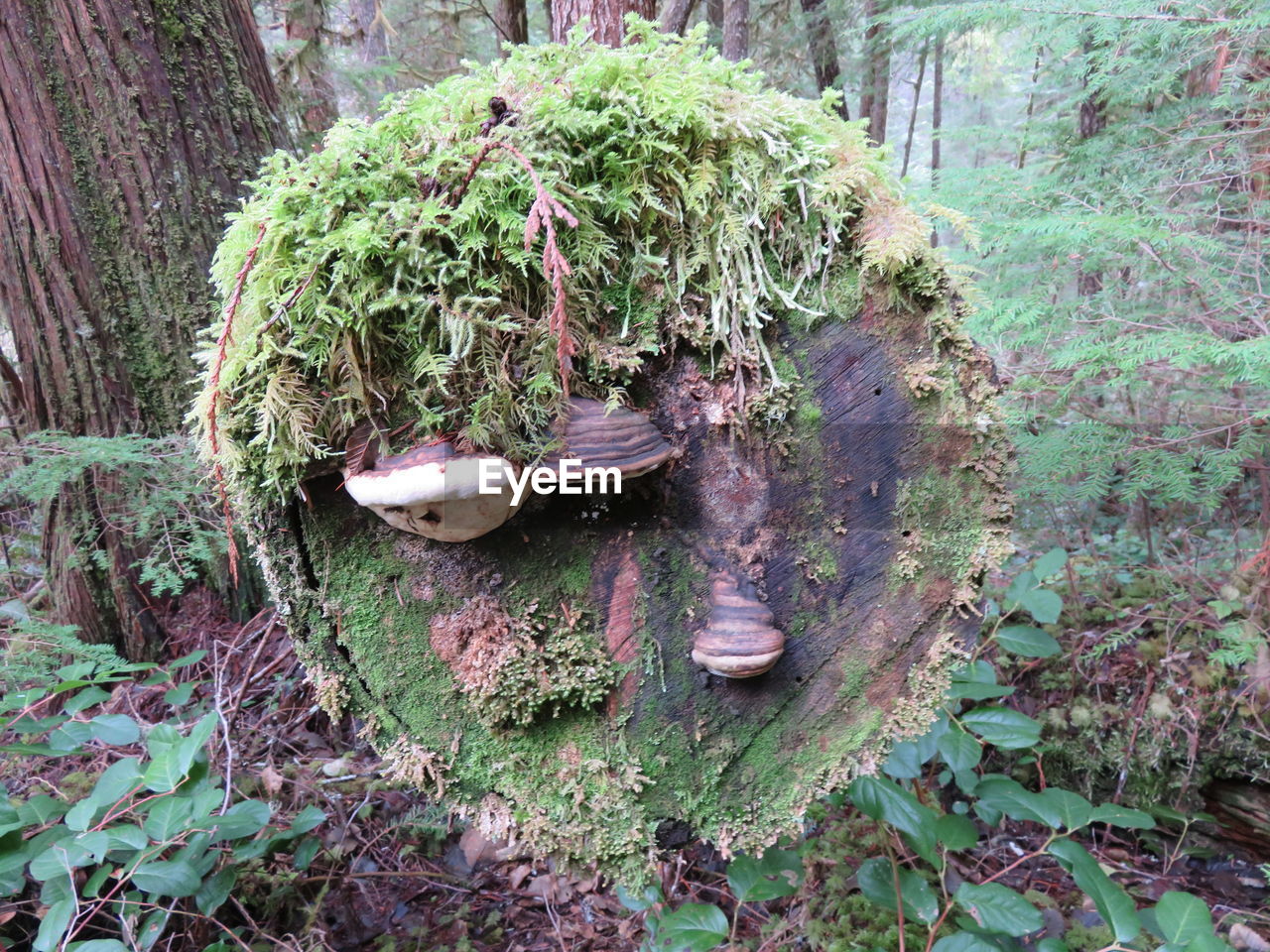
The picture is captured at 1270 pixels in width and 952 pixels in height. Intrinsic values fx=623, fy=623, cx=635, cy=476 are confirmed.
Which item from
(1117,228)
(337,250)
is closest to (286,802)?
(337,250)

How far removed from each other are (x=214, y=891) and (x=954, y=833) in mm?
2222

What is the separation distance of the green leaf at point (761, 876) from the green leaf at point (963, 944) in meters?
0.39

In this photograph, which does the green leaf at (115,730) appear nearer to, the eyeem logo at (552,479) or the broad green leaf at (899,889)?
the eyeem logo at (552,479)

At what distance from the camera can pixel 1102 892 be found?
A: 1552 millimetres

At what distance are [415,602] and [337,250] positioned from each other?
0.77m

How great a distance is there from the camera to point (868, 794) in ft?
5.71

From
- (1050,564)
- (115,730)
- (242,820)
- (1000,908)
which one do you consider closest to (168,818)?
(242,820)

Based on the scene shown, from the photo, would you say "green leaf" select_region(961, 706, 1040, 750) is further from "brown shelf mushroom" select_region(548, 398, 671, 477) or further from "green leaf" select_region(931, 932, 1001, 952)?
"brown shelf mushroom" select_region(548, 398, 671, 477)

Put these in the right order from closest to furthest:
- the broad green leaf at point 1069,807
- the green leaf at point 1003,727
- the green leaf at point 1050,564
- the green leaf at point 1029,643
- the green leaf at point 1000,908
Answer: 1. the green leaf at point 1000,908
2. the broad green leaf at point 1069,807
3. the green leaf at point 1003,727
4. the green leaf at point 1029,643
5. the green leaf at point 1050,564

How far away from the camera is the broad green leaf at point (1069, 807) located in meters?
1.69

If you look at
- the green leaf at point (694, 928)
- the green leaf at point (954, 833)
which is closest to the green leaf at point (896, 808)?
the green leaf at point (954, 833)

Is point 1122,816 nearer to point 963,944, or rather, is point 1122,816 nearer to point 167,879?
point 963,944

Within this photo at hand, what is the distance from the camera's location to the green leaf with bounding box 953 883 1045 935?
157 centimetres

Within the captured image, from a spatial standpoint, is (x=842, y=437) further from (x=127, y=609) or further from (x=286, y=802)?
(x=127, y=609)
